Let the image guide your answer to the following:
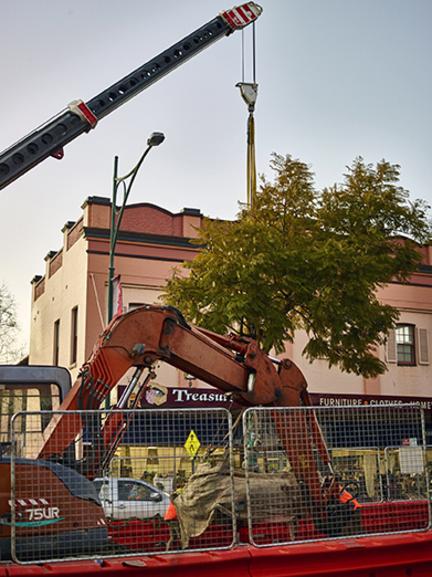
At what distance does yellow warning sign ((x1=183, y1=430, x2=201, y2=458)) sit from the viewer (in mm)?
7281

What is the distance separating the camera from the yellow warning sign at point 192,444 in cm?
728

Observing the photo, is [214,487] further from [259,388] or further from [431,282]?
[431,282]

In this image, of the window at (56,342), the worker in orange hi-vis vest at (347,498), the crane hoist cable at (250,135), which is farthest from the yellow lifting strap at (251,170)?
the window at (56,342)

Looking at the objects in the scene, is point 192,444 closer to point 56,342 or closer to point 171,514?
point 171,514

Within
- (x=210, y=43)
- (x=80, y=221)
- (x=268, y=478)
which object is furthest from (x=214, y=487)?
(x=80, y=221)

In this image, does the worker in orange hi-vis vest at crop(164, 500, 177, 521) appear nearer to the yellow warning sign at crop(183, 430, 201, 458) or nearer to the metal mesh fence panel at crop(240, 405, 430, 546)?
the yellow warning sign at crop(183, 430, 201, 458)

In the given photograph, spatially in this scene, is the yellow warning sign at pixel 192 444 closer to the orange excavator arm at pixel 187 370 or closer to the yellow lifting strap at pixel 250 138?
the orange excavator arm at pixel 187 370

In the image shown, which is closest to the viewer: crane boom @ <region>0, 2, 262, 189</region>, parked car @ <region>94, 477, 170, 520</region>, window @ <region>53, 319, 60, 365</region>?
parked car @ <region>94, 477, 170, 520</region>

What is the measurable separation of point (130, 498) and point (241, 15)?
41.0ft

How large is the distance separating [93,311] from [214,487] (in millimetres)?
19170

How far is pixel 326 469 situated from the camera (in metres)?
8.34

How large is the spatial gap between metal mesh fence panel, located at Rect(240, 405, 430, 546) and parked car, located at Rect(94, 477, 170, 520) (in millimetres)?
857

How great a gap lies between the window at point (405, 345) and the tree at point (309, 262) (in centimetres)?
1073

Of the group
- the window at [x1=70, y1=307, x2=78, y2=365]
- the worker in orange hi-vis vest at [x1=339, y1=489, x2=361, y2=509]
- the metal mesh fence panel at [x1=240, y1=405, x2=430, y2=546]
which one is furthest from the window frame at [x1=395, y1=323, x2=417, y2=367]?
the worker in orange hi-vis vest at [x1=339, y1=489, x2=361, y2=509]
